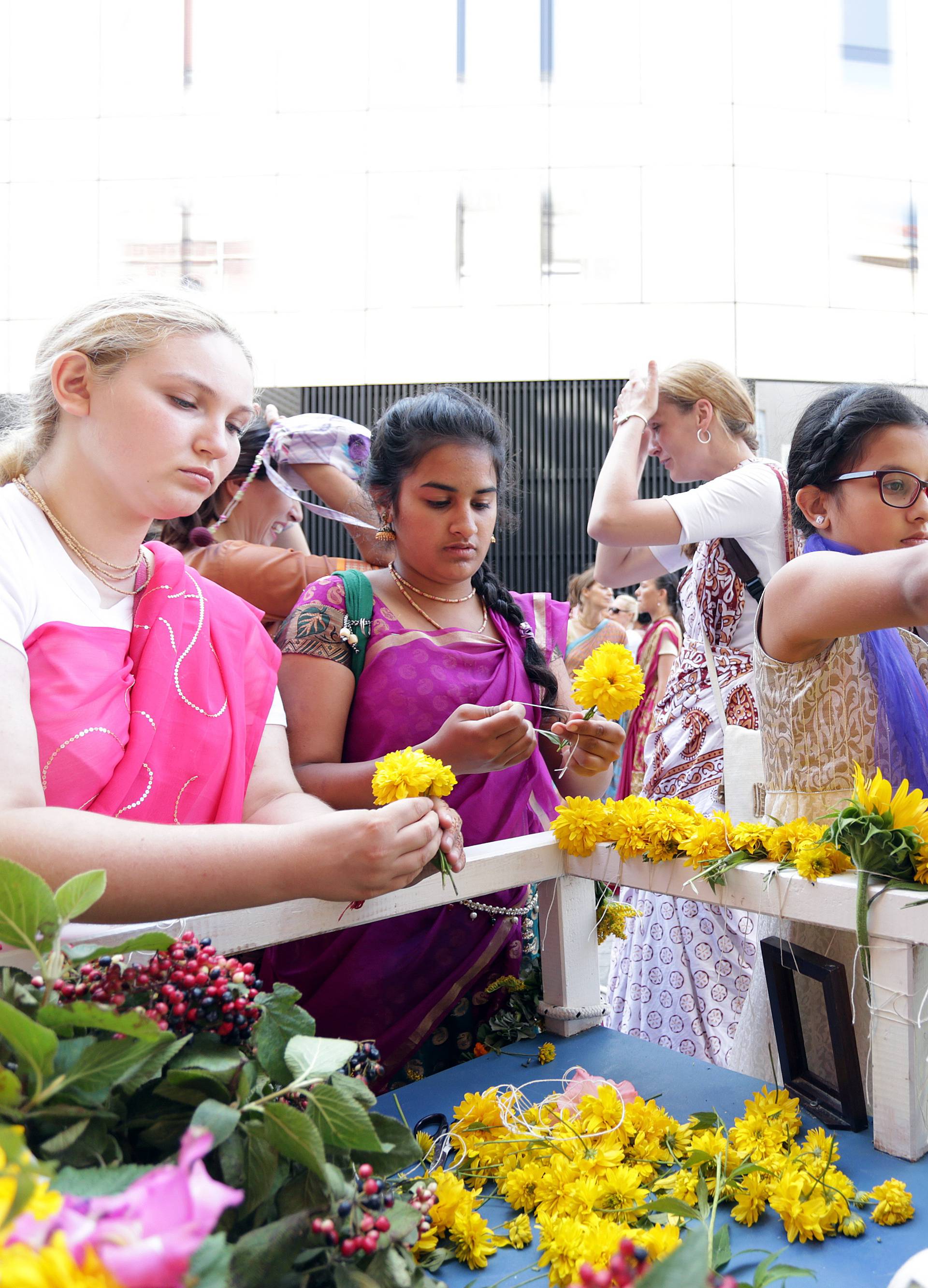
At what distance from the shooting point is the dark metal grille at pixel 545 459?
1086cm

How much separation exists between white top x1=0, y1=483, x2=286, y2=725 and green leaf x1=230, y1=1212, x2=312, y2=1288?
67 centimetres

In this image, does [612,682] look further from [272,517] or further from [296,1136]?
[272,517]

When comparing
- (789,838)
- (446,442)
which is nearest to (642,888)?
(789,838)

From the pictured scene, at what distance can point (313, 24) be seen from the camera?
1059 cm

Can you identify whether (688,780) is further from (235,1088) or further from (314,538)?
(314,538)

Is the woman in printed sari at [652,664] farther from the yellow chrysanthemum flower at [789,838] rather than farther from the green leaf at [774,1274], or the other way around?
the green leaf at [774,1274]

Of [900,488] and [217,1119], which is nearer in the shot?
[217,1119]

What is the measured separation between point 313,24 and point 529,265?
11.0 feet

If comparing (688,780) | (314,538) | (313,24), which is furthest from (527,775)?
(313,24)

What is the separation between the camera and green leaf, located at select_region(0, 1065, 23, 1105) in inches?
27.4

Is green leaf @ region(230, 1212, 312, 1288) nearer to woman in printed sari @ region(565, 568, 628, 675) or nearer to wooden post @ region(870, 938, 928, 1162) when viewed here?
wooden post @ region(870, 938, 928, 1162)

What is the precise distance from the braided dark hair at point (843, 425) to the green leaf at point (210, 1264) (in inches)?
60.3

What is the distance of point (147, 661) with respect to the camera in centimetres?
130

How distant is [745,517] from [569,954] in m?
1.37
